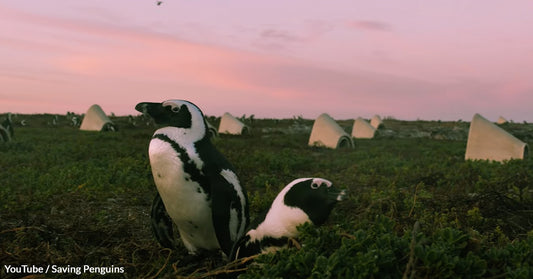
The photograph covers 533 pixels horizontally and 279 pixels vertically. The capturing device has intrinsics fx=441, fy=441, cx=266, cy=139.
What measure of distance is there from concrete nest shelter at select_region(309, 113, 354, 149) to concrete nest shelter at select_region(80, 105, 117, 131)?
12.3 meters

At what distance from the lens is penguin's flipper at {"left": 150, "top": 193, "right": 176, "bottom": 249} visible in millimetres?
4754

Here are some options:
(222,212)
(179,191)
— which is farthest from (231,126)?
(222,212)

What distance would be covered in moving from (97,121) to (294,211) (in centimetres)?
2434

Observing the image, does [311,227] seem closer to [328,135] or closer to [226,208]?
[226,208]

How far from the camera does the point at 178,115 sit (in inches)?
168

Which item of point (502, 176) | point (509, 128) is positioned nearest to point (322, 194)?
point (502, 176)

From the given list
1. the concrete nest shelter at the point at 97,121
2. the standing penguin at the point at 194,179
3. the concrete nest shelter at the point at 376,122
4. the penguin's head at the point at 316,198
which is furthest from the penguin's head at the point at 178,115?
the concrete nest shelter at the point at 376,122

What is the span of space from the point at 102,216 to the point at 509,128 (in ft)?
87.6

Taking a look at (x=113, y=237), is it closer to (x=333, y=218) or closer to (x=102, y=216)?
(x=102, y=216)

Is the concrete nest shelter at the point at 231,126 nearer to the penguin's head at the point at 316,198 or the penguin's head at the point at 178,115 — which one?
the penguin's head at the point at 178,115

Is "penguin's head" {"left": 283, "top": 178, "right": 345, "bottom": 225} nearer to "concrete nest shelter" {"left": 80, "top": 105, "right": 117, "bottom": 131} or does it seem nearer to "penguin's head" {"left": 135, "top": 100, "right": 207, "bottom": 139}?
"penguin's head" {"left": 135, "top": 100, "right": 207, "bottom": 139}

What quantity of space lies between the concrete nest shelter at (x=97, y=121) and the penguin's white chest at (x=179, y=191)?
22612 mm

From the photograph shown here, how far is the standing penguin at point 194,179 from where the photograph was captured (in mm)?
4059

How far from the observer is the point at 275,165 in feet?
40.2
